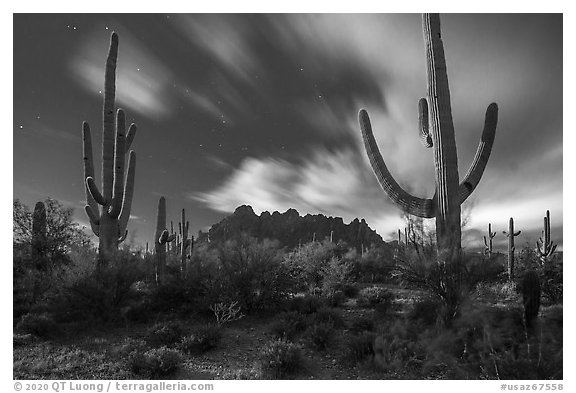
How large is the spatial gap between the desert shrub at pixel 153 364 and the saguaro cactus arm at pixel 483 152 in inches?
283

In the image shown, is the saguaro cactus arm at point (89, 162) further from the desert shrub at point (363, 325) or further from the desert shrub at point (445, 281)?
the desert shrub at point (445, 281)

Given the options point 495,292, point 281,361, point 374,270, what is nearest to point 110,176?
point 281,361

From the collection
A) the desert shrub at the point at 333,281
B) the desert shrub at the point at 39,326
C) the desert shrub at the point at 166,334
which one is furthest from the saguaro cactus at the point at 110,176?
the desert shrub at the point at 333,281

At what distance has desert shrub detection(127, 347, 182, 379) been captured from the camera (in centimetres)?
579

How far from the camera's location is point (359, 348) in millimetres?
6078

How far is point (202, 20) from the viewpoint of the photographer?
22.8ft

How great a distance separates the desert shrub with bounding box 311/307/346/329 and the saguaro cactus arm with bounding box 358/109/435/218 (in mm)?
3013

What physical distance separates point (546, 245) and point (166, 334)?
45.5ft

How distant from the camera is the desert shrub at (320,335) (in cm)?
650

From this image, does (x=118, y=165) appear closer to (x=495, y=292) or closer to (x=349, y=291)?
(x=349, y=291)

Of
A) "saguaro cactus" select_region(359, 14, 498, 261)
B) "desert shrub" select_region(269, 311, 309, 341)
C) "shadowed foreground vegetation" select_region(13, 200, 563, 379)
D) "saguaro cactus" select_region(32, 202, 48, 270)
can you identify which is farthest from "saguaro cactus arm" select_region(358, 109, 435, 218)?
"saguaro cactus" select_region(32, 202, 48, 270)
